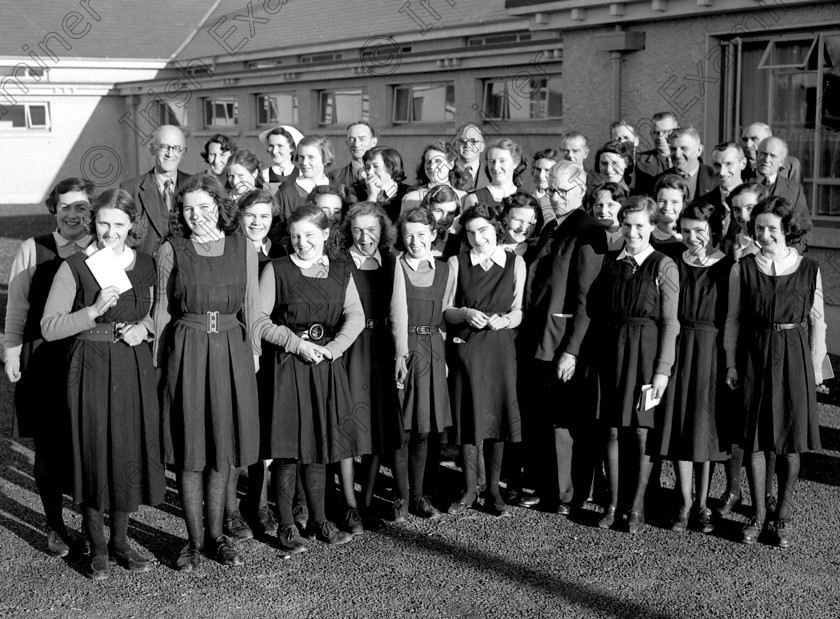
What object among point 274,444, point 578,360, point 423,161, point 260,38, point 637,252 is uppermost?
point 260,38

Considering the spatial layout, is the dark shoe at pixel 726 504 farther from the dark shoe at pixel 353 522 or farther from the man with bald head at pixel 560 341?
the dark shoe at pixel 353 522

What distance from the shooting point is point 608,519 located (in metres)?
5.41

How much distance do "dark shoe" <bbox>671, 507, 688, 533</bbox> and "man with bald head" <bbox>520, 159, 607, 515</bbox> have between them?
56 centimetres

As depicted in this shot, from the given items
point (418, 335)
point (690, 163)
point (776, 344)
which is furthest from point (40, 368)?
point (690, 163)

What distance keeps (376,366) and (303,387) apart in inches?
17.7

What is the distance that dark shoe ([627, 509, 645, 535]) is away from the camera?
5.30 meters

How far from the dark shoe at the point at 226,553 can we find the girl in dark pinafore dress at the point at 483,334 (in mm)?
1279

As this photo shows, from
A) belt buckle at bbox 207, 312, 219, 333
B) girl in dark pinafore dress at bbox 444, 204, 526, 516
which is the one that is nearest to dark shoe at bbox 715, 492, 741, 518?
girl in dark pinafore dress at bbox 444, 204, 526, 516

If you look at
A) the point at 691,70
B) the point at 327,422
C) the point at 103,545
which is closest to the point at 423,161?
the point at 327,422

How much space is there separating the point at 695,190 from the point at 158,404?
3988 millimetres

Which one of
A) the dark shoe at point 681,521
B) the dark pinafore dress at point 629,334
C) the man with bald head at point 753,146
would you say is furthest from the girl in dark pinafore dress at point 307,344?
the man with bald head at point 753,146

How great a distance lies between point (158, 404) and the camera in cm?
485

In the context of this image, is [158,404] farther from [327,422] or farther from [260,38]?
[260,38]

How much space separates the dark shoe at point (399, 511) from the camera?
217 inches
